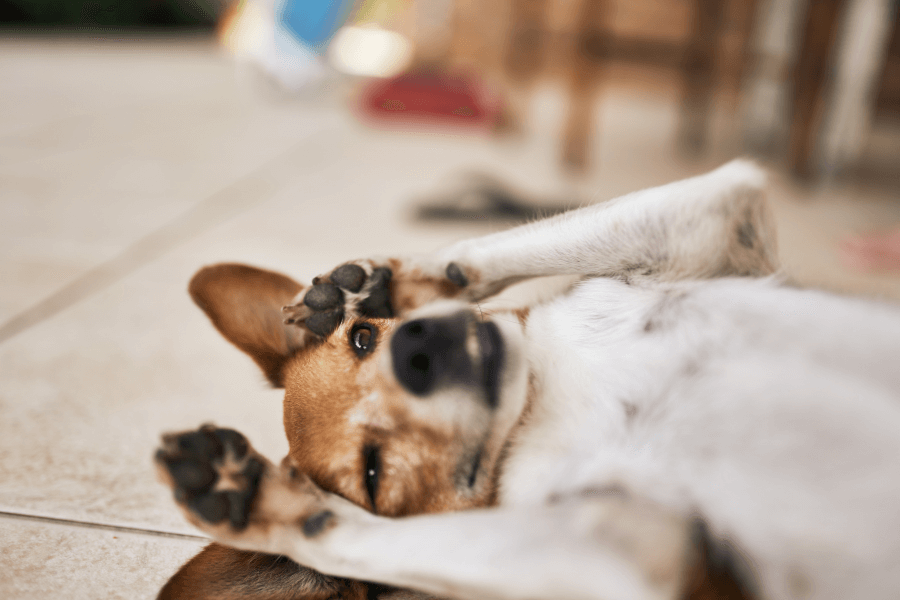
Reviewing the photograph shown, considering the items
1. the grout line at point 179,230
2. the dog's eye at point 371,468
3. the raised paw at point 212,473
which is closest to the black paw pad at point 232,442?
the raised paw at point 212,473

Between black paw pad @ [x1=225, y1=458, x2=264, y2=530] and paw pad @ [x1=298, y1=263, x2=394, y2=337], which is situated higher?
paw pad @ [x1=298, y1=263, x2=394, y2=337]

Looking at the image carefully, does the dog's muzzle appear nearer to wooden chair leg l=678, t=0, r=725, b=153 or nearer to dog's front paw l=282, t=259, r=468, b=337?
dog's front paw l=282, t=259, r=468, b=337

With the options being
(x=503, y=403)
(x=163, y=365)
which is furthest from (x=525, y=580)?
(x=163, y=365)

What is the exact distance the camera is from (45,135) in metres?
4.59

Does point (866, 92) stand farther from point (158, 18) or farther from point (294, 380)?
point (158, 18)

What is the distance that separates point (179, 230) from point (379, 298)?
200cm

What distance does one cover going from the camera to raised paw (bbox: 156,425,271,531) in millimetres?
1006

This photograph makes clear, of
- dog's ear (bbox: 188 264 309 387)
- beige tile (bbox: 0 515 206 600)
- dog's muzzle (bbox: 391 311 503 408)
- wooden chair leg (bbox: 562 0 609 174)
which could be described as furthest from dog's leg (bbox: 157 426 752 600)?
wooden chair leg (bbox: 562 0 609 174)

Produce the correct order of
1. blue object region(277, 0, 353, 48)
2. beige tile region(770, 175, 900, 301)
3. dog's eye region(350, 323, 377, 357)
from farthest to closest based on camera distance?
blue object region(277, 0, 353, 48) < beige tile region(770, 175, 900, 301) < dog's eye region(350, 323, 377, 357)

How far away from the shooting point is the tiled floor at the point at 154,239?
1.41 meters

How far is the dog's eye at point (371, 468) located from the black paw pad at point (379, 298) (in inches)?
14.3

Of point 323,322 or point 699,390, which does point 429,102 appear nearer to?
point 323,322

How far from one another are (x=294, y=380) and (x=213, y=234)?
6.43 feet

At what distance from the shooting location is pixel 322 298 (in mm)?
1421
